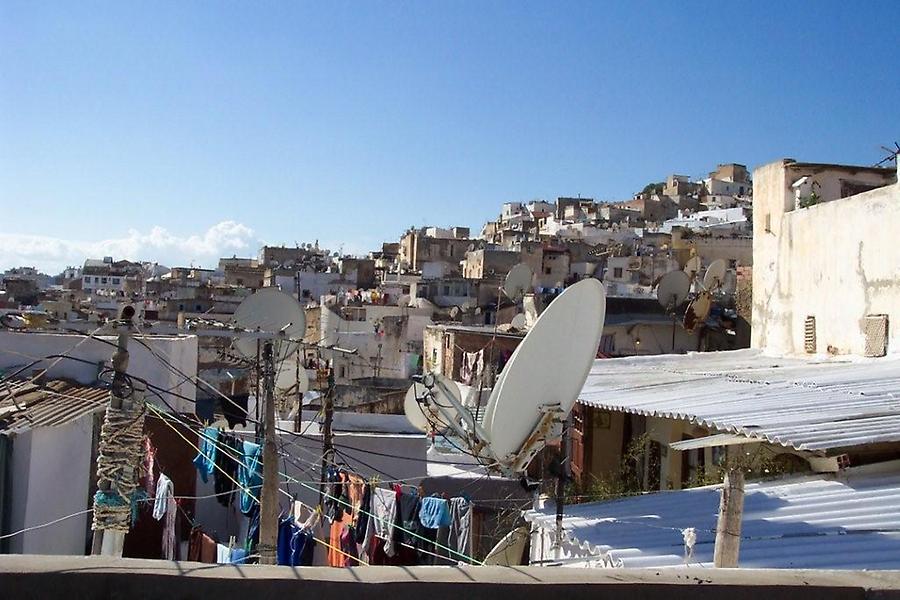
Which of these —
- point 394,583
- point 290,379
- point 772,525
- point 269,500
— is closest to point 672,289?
point 290,379

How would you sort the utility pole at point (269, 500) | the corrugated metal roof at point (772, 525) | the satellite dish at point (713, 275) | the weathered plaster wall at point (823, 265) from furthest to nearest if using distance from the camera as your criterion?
1. the satellite dish at point (713, 275)
2. the weathered plaster wall at point (823, 265)
3. the utility pole at point (269, 500)
4. the corrugated metal roof at point (772, 525)

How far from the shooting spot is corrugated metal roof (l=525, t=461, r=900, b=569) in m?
4.37

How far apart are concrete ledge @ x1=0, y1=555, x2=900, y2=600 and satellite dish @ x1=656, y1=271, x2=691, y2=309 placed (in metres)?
16.0

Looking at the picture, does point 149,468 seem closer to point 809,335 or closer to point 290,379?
point 290,379

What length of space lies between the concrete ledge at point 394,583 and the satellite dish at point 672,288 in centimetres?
1604

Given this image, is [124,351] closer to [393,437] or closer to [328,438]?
[328,438]

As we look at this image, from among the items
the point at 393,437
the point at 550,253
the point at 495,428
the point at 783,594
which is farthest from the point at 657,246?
the point at 783,594

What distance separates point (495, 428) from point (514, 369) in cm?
44

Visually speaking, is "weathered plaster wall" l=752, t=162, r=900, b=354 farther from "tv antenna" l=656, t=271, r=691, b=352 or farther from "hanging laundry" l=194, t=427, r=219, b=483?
"hanging laundry" l=194, t=427, r=219, b=483

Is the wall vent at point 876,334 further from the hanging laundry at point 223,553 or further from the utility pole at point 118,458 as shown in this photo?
the utility pole at point 118,458

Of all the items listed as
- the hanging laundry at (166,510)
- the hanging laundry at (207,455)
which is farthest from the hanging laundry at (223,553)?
the hanging laundry at (207,455)

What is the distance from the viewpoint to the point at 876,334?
970 cm

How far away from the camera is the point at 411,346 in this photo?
30938mm

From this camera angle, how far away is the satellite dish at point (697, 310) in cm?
1794
